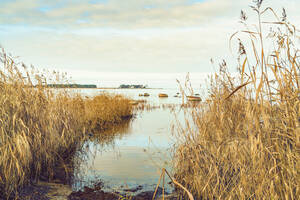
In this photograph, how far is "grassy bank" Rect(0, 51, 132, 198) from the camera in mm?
3729

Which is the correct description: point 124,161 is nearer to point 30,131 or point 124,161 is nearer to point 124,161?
point 124,161

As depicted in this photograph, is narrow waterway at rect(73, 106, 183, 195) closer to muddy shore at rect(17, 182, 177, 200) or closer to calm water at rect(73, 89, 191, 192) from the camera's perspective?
calm water at rect(73, 89, 191, 192)

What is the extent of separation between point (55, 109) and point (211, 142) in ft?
12.6

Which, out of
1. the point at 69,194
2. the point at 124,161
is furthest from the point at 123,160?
the point at 69,194

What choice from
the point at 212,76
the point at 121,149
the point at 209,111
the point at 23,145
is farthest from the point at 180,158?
the point at 121,149

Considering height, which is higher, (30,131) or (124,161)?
(30,131)

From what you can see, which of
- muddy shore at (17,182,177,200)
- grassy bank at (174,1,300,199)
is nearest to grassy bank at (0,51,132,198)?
muddy shore at (17,182,177,200)

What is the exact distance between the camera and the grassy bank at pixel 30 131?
373cm

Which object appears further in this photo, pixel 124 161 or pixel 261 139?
pixel 124 161

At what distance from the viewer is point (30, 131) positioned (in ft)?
14.7

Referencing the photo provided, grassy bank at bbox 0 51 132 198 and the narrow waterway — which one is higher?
grassy bank at bbox 0 51 132 198

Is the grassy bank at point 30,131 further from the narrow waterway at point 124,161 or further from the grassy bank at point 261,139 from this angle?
the grassy bank at point 261,139

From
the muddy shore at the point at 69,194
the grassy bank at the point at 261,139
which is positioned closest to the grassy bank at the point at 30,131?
the muddy shore at the point at 69,194

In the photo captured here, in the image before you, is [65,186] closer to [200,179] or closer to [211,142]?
[200,179]
